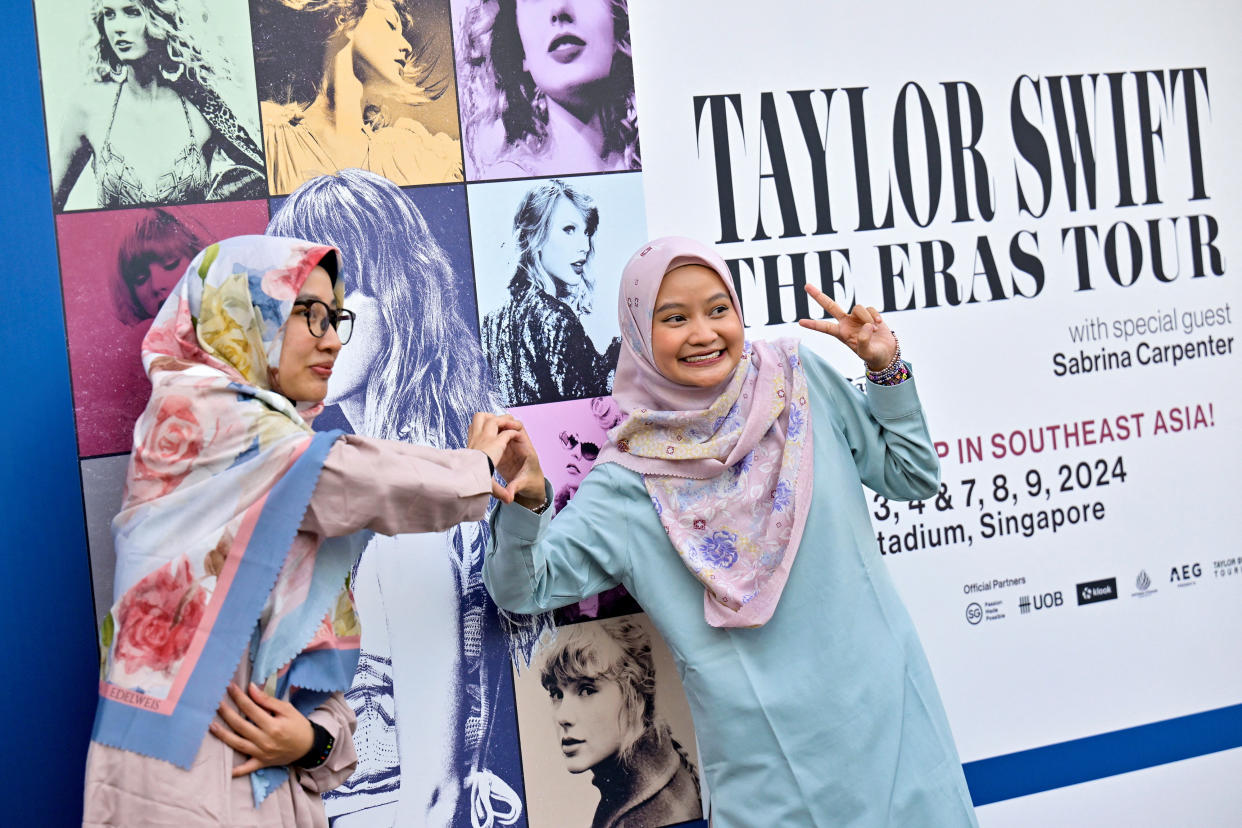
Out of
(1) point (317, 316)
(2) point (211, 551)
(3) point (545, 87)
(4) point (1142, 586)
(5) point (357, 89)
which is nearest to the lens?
(2) point (211, 551)

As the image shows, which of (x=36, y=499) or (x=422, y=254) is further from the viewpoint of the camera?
(x=422, y=254)

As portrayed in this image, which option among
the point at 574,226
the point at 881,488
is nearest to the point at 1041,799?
the point at 881,488

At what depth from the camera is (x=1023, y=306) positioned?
2.46 m

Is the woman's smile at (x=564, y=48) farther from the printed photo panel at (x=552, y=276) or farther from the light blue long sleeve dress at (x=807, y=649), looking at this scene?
the light blue long sleeve dress at (x=807, y=649)

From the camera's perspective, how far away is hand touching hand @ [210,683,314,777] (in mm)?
1414

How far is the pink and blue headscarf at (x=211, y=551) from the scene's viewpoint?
4.58 ft

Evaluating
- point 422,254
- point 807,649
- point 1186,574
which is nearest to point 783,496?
point 807,649

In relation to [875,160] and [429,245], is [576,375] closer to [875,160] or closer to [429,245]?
[429,245]

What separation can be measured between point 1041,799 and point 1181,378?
3.53 ft

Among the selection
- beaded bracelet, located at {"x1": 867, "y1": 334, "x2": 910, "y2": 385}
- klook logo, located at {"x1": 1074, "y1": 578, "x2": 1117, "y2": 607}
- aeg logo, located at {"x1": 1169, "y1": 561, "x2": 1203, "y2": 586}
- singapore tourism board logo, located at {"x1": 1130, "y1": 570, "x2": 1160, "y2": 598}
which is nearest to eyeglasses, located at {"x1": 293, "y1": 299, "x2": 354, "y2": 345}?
beaded bracelet, located at {"x1": 867, "y1": 334, "x2": 910, "y2": 385}

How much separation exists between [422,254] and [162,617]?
34.1 inches

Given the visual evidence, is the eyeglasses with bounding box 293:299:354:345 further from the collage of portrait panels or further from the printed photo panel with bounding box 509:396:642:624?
the printed photo panel with bounding box 509:396:642:624

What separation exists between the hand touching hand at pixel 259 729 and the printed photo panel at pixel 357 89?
941 millimetres

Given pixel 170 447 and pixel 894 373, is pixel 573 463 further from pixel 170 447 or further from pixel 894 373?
pixel 170 447
